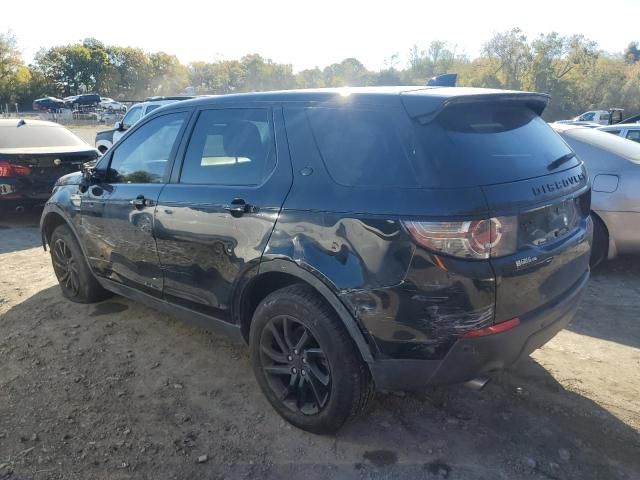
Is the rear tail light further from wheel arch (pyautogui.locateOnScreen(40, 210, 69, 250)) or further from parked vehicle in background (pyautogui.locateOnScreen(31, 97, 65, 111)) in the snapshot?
parked vehicle in background (pyautogui.locateOnScreen(31, 97, 65, 111))

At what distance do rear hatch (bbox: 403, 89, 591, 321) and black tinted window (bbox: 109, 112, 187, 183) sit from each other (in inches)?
72.6

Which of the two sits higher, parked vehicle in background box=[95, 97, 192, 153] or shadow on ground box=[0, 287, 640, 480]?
parked vehicle in background box=[95, 97, 192, 153]

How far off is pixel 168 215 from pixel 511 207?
2.11 metres

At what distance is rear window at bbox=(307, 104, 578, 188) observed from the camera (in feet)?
7.68

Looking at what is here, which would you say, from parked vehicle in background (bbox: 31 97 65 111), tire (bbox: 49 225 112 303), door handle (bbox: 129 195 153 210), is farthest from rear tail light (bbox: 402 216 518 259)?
parked vehicle in background (bbox: 31 97 65 111)

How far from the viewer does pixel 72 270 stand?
468cm

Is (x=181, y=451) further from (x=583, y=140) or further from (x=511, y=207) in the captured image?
(x=583, y=140)

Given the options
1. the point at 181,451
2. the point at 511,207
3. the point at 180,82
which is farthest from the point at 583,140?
the point at 180,82

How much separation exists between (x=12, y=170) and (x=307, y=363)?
249 inches

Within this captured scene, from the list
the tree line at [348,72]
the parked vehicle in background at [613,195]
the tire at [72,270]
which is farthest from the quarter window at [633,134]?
the tree line at [348,72]

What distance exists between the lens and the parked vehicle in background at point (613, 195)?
4785mm

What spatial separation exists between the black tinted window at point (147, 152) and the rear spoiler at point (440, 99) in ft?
5.59

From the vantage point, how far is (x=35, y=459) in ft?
8.90

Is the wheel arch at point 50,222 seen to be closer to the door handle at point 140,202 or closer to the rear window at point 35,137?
the door handle at point 140,202
